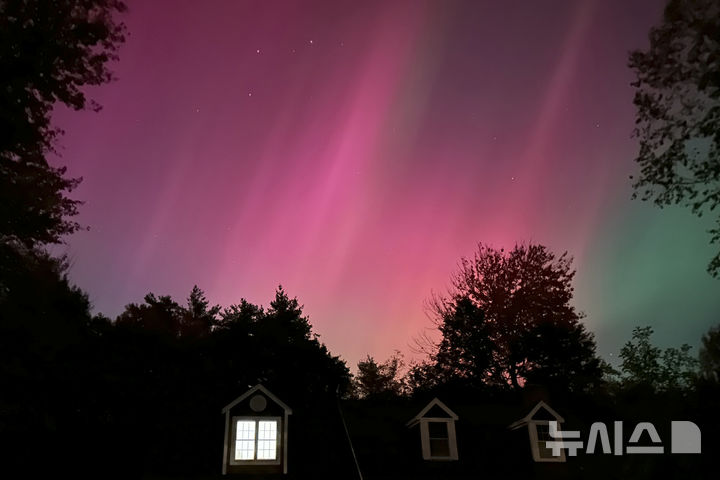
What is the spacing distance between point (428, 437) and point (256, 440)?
26.5 ft

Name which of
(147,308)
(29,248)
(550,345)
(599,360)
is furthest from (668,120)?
(147,308)

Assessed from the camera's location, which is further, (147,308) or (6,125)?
(147,308)

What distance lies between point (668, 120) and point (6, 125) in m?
19.7

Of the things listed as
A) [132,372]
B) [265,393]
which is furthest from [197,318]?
[265,393]

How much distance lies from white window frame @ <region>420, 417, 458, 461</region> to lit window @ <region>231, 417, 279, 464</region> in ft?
22.7

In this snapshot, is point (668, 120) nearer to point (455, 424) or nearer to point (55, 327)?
point (455, 424)

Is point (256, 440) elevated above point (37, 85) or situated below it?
below

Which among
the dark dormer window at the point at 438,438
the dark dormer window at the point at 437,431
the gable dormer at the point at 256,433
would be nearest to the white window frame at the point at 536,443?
the dark dormer window at the point at 437,431

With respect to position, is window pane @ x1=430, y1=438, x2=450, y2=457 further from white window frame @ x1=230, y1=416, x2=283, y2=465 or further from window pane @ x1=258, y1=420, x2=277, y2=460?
window pane @ x1=258, y1=420, x2=277, y2=460

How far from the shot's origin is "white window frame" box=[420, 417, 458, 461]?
74.5ft

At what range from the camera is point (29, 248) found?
682 inches

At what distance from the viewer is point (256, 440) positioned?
21.8 metres

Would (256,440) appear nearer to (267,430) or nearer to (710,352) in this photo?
(267,430)

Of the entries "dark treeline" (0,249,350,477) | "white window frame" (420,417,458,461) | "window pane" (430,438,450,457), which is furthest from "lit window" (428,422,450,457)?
"dark treeline" (0,249,350,477)
